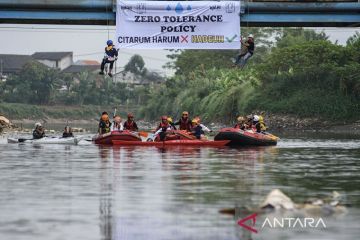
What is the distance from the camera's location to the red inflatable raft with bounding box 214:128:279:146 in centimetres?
3522

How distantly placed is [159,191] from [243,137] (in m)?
18.1

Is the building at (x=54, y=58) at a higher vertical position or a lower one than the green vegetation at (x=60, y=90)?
higher

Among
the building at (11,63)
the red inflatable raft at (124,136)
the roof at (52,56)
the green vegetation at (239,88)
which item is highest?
the roof at (52,56)

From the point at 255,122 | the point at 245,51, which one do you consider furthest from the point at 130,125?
the point at 245,51

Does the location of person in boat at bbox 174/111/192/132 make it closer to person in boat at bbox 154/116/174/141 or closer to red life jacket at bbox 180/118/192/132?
red life jacket at bbox 180/118/192/132

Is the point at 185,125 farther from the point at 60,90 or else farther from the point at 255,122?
the point at 60,90

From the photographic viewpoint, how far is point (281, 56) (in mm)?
65062

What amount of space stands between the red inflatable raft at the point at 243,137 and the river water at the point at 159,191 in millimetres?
4648

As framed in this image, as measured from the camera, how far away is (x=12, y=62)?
144 m

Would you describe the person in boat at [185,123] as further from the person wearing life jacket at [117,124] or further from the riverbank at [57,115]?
the riverbank at [57,115]

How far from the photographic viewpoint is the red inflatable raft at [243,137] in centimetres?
3522

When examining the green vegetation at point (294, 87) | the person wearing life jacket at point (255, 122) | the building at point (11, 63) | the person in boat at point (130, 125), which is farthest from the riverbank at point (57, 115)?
the person in boat at point (130, 125)

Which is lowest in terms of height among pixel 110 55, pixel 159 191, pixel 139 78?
pixel 159 191

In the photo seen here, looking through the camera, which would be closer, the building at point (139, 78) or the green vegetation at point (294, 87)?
the green vegetation at point (294, 87)
